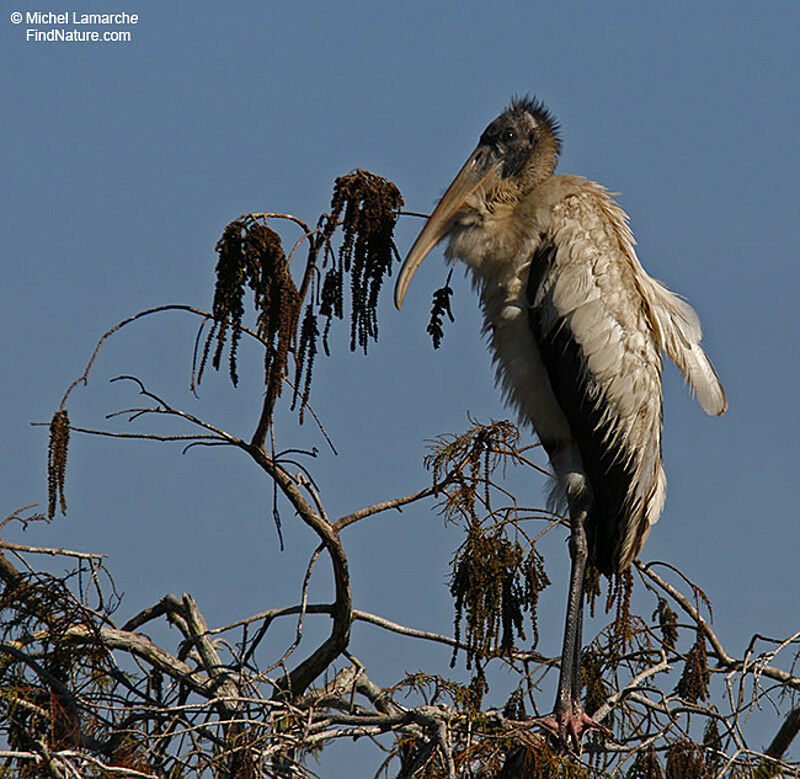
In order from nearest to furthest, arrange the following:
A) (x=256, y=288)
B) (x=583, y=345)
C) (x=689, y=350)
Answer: (x=256, y=288), (x=583, y=345), (x=689, y=350)

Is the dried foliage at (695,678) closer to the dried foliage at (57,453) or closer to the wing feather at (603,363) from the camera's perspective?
the wing feather at (603,363)

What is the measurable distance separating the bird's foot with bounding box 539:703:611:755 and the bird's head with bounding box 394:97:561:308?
1.98m

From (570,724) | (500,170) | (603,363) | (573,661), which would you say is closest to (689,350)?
(603,363)

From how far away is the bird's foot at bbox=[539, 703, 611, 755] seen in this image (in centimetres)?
504

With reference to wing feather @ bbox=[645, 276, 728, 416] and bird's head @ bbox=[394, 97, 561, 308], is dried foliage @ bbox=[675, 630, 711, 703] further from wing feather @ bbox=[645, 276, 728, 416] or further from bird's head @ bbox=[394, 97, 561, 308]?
bird's head @ bbox=[394, 97, 561, 308]

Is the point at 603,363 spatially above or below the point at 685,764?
above

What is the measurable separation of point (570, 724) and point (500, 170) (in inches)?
98.0

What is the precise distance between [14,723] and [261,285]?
1.61 metres

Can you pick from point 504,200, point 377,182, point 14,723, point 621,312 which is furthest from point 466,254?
point 14,723

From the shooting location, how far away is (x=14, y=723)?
13.9 feet

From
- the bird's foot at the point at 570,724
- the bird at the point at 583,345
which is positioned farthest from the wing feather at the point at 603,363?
the bird's foot at the point at 570,724

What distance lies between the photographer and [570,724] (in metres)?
5.09

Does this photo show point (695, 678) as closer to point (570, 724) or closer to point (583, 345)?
point (570, 724)

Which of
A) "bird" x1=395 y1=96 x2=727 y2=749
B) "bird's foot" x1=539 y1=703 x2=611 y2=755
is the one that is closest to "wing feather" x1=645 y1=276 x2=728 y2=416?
"bird" x1=395 y1=96 x2=727 y2=749
